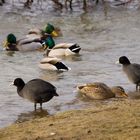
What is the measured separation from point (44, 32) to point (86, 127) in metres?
12.5

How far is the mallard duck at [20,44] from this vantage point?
17.0 meters

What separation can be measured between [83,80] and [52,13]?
9.81 meters

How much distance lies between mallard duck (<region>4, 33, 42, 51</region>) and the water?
32cm

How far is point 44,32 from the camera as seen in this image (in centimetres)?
1961

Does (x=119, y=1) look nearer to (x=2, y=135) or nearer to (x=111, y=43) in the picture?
(x=111, y=43)

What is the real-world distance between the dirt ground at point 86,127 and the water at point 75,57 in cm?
135

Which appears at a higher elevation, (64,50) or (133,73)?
(133,73)

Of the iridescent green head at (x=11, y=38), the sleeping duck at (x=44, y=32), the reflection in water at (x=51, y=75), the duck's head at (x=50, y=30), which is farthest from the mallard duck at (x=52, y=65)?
the duck's head at (x=50, y=30)

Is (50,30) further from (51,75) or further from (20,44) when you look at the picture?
(51,75)

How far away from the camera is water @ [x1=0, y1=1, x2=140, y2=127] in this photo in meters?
10.6

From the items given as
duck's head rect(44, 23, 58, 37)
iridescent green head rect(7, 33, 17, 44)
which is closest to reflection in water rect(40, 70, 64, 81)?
iridescent green head rect(7, 33, 17, 44)

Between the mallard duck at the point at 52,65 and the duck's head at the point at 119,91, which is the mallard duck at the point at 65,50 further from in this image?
the duck's head at the point at 119,91

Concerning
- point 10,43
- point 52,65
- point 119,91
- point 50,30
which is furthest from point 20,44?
point 119,91

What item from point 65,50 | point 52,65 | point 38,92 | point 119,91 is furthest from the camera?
point 65,50
